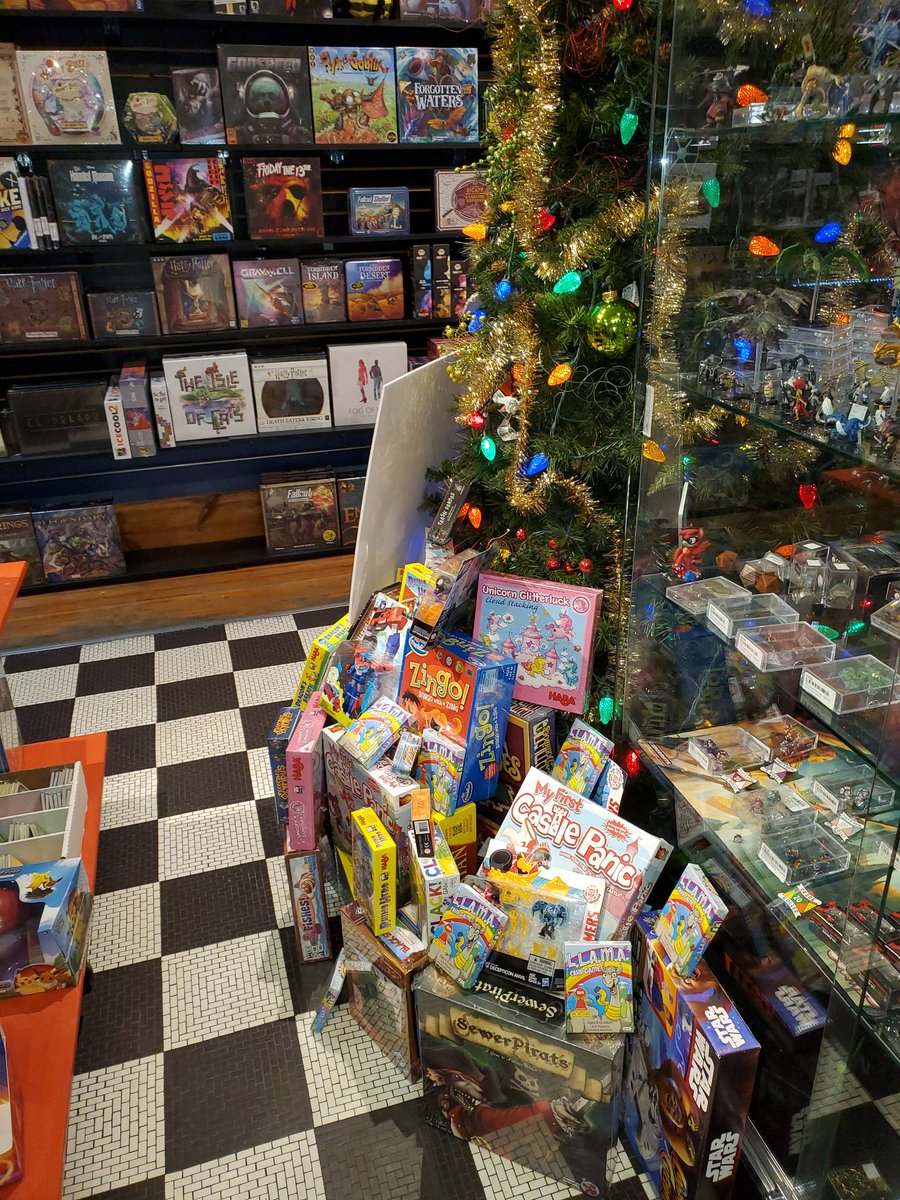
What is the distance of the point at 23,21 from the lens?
3.26m

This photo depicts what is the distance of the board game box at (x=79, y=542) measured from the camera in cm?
373

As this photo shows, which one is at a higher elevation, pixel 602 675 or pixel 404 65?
pixel 404 65

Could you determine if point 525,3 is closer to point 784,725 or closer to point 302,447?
point 784,725

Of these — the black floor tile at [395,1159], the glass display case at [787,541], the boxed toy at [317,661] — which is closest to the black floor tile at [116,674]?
the boxed toy at [317,661]

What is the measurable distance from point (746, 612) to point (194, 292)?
282 cm

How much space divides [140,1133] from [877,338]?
1900 millimetres

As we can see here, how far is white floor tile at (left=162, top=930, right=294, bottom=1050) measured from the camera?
1956 millimetres

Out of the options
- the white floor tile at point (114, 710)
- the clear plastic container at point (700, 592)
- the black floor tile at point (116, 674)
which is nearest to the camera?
the clear plastic container at point (700, 592)

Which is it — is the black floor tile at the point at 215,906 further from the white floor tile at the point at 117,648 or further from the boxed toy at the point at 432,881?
the white floor tile at the point at 117,648

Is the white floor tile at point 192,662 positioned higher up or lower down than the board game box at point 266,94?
lower down

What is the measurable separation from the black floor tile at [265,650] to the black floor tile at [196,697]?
0.11 meters

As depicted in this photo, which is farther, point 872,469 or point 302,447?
point 302,447

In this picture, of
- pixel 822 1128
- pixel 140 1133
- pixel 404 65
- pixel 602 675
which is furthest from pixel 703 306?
pixel 404 65

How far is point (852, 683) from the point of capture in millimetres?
1244
